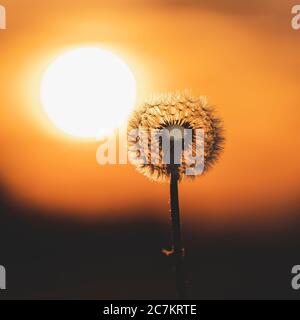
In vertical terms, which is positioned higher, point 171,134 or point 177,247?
point 171,134

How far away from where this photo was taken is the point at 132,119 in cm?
1201

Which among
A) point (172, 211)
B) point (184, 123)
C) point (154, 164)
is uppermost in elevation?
point (184, 123)

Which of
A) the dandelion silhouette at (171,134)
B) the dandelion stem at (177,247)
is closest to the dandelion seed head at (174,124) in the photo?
the dandelion silhouette at (171,134)

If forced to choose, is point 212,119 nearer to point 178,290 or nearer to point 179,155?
point 179,155

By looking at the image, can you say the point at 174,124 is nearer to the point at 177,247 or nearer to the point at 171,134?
the point at 171,134

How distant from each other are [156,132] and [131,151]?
0.62 metres

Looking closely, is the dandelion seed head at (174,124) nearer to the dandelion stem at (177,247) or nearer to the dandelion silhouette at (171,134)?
the dandelion silhouette at (171,134)

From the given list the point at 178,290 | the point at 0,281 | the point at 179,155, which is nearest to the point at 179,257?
the point at 178,290

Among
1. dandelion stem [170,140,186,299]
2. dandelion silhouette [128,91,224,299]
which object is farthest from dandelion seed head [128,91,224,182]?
dandelion stem [170,140,186,299]

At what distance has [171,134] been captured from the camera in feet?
39.3

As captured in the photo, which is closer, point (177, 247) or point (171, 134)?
point (177, 247)

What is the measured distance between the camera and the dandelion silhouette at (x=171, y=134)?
→ 1155 cm

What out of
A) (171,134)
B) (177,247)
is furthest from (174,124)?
(177,247)

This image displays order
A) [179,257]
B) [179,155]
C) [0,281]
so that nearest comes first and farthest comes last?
1. [179,257]
2. [179,155]
3. [0,281]
